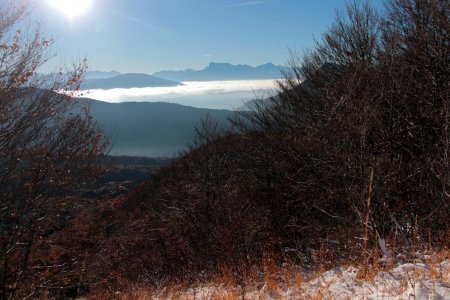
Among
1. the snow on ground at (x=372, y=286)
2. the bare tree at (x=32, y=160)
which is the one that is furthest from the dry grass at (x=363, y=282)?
the bare tree at (x=32, y=160)

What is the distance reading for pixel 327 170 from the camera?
12.9 metres

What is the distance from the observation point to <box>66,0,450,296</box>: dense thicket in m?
7.89

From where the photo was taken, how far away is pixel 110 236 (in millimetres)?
10727

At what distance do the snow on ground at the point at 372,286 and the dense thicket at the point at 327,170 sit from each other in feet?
1.65

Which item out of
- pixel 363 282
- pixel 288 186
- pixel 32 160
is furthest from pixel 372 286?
pixel 288 186

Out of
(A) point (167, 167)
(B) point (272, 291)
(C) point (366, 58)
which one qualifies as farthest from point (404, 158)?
(A) point (167, 167)

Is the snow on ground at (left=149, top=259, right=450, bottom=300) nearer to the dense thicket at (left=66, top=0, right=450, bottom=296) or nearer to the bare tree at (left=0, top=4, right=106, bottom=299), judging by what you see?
the dense thicket at (left=66, top=0, right=450, bottom=296)

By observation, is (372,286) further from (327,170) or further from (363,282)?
(327,170)

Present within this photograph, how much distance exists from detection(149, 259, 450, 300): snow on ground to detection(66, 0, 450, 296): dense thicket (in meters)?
0.50

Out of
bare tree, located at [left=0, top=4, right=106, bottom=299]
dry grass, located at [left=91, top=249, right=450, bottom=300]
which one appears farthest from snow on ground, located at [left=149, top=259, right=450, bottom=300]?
bare tree, located at [left=0, top=4, right=106, bottom=299]

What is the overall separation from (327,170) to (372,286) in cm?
842

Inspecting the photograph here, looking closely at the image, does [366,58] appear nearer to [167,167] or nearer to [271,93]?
[271,93]

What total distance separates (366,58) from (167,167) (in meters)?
27.2

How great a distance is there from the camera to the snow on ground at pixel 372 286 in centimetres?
395
